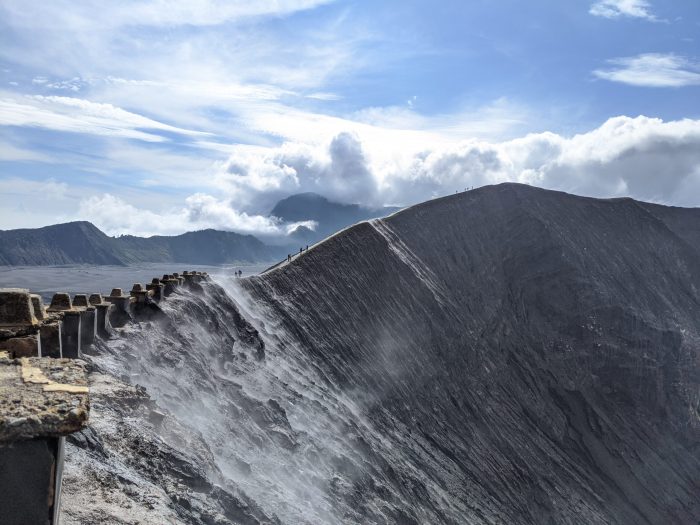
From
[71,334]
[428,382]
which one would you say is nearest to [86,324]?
[71,334]

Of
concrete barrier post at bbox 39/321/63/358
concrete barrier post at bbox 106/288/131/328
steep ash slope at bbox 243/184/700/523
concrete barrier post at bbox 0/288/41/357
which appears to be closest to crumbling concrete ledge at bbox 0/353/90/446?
concrete barrier post at bbox 0/288/41/357

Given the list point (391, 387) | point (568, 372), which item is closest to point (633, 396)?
point (568, 372)

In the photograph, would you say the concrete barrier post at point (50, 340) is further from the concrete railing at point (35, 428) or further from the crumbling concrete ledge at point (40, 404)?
the crumbling concrete ledge at point (40, 404)

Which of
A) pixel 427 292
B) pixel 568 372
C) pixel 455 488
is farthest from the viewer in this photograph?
pixel 568 372

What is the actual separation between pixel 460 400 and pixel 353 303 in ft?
38.2

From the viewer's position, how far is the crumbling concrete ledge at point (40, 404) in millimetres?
5039

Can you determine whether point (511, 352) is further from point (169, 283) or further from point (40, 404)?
point (40, 404)

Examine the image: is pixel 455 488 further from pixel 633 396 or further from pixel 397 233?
pixel 633 396

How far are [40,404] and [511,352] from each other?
60.9 meters

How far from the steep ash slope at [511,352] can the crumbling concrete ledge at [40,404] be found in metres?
23.0

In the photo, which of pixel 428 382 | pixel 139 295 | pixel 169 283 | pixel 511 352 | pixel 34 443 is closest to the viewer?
pixel 34 443

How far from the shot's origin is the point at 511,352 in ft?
207

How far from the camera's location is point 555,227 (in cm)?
7619

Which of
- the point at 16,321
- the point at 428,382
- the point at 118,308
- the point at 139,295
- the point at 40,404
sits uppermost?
the point at 139,295
